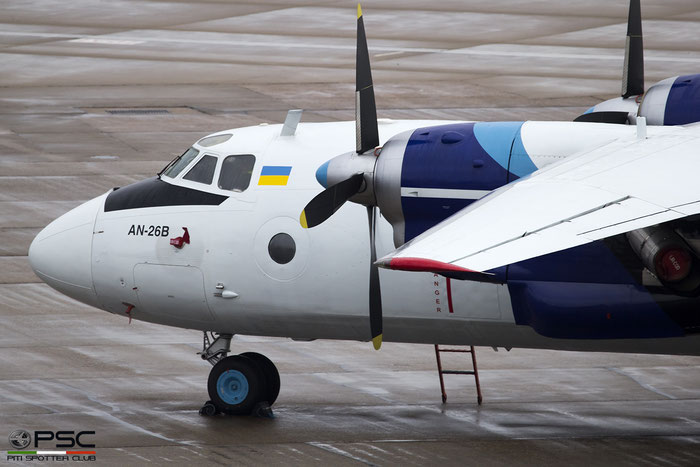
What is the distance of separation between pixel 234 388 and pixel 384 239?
10.7 feet

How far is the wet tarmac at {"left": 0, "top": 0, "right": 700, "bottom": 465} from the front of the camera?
1688 centimetres

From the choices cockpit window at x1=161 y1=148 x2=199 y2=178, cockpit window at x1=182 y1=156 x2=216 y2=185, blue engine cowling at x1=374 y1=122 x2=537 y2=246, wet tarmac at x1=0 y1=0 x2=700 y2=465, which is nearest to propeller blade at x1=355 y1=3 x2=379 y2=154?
blue engine cowling at x1=374 y1=122 x2=537 y2=246

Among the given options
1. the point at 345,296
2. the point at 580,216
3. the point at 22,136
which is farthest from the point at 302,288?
the point at 22,136

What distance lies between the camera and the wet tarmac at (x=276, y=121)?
16875 millimetres

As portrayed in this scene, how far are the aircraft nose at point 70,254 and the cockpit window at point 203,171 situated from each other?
144 cm

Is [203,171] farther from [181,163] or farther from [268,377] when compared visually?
[268,377]

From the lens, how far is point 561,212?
458 inches

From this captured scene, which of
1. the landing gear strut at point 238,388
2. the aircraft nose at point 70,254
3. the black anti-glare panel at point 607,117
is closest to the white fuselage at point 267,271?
the aircraft nose at point 70,254

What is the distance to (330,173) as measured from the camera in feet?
50.3

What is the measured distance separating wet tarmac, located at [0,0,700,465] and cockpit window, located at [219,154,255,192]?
3.28 metres

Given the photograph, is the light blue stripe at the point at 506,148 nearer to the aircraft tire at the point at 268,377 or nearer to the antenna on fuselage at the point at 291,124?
the antenna on fuselage at the point at 291,124

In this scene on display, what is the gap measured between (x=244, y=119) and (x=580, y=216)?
27.7m

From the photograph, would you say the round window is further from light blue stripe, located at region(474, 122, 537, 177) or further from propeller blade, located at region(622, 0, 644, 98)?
propeller blade, located at region(622, 0, 644, 98)

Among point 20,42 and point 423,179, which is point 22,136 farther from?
point 423,179
